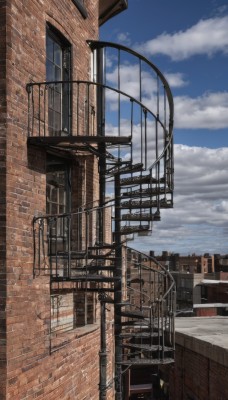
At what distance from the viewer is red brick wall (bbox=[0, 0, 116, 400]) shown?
6.09 metres

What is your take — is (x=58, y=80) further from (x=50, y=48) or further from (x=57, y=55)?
(x=50, y=48)

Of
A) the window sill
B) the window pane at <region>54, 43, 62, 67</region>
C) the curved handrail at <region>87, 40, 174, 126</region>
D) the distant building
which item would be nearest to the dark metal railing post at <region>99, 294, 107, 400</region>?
the curved handrail at <region>87, 40, 174, 126</region>

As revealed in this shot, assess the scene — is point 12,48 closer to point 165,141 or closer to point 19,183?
point 19,183

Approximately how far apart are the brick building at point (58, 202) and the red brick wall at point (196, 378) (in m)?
2.40

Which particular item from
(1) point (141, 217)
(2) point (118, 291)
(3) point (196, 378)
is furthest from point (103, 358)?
(3) point (196, 378)

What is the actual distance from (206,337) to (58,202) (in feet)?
18.4

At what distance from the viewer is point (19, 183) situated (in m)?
6.41

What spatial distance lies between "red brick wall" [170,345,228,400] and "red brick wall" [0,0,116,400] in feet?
13.4

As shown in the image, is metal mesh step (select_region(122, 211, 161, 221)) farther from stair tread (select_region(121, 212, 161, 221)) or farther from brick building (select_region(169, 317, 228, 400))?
brick building (select_region(169, 317, 228, 400))

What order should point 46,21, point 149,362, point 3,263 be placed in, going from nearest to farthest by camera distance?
1. point 3,263
2. point 46,21
3. point 149,362

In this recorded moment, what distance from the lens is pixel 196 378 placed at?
38.9ft

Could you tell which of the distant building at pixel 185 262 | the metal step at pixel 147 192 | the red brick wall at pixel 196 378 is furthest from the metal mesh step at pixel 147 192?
the distant building at pixel 185 262

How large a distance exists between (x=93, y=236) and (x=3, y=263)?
343cm

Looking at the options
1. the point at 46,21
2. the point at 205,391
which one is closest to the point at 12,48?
the point at 46,21
